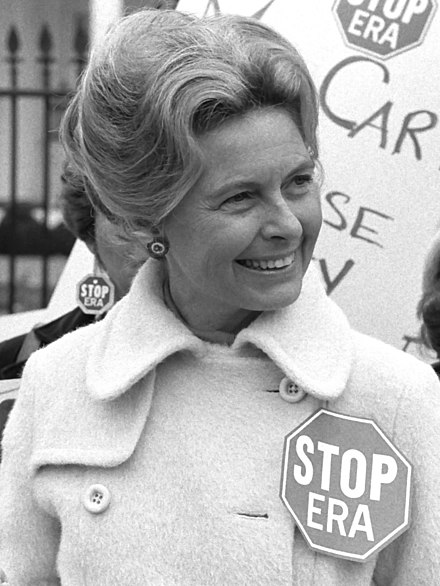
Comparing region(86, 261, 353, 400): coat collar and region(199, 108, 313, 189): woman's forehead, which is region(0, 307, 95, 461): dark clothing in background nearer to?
region(86, 261, 353, 400): coat collar

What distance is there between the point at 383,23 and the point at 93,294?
3.05 ft

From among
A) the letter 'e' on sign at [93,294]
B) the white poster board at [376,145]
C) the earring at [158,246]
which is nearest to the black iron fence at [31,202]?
the letter 'e' on sign at [93,294]

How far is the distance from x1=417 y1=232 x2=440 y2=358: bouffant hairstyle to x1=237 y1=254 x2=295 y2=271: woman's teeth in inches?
32.6

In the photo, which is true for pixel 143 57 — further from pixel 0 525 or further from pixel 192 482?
pixel 0 525

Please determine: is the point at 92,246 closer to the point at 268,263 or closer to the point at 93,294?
the point at 93,294

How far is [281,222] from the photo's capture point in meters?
1.54

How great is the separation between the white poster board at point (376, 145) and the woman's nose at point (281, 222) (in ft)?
3.44

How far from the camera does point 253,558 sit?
1.56m

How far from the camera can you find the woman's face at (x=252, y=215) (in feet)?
5.05

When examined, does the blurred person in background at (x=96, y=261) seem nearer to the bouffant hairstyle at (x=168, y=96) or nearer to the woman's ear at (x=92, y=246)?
the woman's ear at (x=92, y=246)

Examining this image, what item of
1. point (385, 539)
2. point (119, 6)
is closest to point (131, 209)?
point (385, 539)

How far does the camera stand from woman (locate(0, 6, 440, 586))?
5.07 ft

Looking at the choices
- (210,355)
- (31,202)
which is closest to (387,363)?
(210,355)

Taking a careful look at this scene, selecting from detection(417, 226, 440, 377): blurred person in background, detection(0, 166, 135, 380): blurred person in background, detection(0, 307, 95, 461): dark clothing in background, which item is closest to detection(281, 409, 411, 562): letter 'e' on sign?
detection(417, 226, 440, 377): blurred person in background
